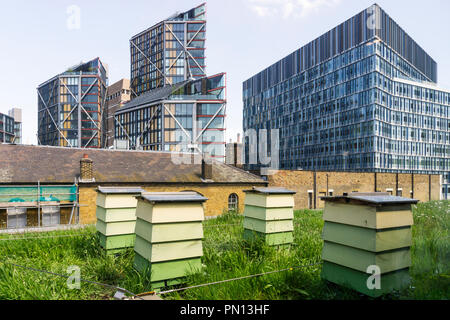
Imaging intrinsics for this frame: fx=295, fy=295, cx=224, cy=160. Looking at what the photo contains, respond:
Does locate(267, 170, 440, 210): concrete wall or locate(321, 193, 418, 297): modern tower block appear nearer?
locate(321, 193, 418, 297): modern tower block

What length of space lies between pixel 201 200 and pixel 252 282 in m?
1.53

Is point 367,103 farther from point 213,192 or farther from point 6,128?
point 6,128

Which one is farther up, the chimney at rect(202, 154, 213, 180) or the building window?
the chimney at rect(202, 154, 213, 180)

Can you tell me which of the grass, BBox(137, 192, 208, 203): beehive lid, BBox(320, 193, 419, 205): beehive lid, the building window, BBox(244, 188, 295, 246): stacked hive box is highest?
BBox(320, 193, 419, 205): beehive lid

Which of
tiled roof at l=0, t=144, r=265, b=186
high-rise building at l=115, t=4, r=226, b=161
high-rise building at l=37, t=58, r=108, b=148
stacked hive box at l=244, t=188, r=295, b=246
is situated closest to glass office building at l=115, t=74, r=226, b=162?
high-rise building at l=115, t=4, r=226, b=161

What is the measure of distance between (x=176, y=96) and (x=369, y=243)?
6475 cm

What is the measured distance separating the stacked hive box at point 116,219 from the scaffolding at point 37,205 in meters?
13.3

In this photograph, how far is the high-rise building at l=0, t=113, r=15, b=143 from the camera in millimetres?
97125

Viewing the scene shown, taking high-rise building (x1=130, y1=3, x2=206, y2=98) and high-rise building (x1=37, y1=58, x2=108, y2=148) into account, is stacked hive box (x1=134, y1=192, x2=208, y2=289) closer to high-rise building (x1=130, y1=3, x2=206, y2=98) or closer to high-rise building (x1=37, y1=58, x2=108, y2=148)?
high-rise building (x1=130, y1=3, x2=206, y2=98)

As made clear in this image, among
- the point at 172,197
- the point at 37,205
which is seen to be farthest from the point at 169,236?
the point at 37,205

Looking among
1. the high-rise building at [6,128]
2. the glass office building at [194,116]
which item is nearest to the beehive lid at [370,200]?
the glass office building at [194,116]

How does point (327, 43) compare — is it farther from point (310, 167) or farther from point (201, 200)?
point (201, 200)
